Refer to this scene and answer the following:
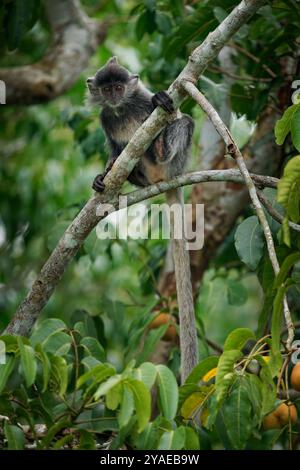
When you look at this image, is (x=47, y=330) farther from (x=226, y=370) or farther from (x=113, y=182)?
(x=226, y=370)

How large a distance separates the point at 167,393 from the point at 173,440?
6.6 inches

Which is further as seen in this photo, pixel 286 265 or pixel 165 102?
pixel 165 102

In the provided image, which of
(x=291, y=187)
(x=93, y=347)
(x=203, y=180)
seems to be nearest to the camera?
(x=291, y=187)

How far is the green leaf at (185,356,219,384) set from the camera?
10.1 ft

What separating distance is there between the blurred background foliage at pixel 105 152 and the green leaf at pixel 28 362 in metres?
1.87

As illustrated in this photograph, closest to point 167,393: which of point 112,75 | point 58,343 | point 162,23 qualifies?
point 58,343

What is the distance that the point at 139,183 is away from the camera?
5.21 m

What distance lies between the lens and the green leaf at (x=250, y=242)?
11.8 feet

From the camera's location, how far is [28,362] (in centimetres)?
281

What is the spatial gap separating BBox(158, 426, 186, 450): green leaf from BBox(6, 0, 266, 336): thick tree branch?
4.49 feet

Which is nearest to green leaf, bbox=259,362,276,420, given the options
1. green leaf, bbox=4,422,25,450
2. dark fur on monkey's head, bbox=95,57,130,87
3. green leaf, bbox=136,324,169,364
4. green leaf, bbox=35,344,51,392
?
green leaf, bbox=35,344,51,392

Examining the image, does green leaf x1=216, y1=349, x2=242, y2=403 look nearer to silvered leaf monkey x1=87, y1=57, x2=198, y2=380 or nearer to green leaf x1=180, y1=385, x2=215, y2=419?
green leaf x1=180, y1=385, x2=215, y2=419

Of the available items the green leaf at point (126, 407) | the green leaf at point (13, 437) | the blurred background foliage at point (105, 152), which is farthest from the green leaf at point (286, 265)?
the blurred background foliage at point (105, 152)

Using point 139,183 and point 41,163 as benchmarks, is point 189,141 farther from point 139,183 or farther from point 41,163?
point 41,163
